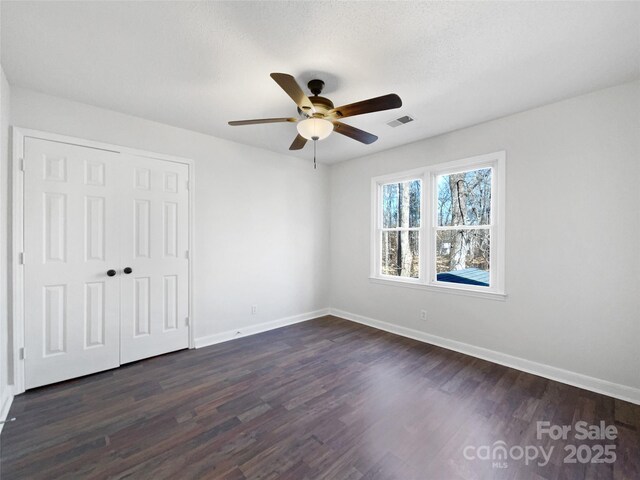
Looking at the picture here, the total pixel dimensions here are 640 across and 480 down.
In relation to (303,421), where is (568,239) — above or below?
above

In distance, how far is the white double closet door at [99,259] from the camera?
2.55 metres

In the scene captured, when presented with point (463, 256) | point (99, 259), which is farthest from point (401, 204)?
point (99, 259)

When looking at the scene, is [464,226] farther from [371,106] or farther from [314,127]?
[314,127]

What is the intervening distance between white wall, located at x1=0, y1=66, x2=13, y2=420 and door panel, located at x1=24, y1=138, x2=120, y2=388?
12cm

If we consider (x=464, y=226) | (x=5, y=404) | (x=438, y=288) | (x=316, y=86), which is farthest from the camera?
(x=438, y=288)

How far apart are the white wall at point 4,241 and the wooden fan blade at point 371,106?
2657mm

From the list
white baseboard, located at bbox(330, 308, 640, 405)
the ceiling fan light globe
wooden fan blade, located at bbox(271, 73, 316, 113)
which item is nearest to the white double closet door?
the ceiling fan light globe

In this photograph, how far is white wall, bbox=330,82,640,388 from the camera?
7.84 feet

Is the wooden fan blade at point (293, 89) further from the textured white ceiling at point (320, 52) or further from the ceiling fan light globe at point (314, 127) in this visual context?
the textured white ceiling at point (320, 52)

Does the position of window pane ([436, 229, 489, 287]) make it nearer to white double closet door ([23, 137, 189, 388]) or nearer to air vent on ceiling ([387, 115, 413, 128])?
air vent on ceiling ([387, 115, 413, 128])

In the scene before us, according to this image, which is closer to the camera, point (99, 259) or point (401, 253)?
point (99, 259)

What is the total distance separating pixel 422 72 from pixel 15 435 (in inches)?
158

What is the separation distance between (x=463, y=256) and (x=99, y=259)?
4141mm

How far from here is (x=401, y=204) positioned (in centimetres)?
421
